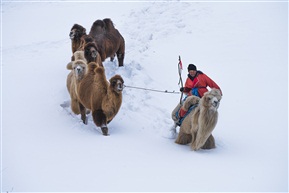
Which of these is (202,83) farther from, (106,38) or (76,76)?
(106,38)

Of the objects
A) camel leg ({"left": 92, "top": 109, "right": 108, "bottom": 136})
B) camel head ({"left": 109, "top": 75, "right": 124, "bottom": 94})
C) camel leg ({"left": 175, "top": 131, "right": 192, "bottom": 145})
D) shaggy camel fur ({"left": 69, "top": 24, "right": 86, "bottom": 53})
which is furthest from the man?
shaggy camel fur ({"left": 69, "top": 24, "right": 86, "bottom": 53})

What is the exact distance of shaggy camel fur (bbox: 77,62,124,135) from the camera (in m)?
5.29

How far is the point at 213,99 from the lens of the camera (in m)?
4.68

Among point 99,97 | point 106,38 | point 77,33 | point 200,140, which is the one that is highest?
point 77,33

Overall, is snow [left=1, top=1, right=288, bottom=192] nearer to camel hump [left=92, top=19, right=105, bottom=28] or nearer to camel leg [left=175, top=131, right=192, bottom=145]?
camel leg [left=175, top=131, right=192, bottom=145]

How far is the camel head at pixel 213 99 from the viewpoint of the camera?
4.70 meters

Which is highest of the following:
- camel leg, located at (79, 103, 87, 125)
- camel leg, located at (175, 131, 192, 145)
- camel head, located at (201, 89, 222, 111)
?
camel head, located at (201, 89, 222, 111)

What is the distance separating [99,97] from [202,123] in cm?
174

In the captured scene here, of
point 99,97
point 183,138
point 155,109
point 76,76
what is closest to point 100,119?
point 99,97

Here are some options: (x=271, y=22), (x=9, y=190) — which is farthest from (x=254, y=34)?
(x=9, y=190)

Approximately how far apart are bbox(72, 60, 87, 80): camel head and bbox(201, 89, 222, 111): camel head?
211cm

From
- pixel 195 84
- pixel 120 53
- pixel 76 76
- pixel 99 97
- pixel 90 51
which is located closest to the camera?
pixel 99 97

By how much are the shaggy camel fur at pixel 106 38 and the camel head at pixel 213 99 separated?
3.45 m

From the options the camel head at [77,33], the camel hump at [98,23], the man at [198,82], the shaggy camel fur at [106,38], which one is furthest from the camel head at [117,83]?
the camel hump at [98,23]
